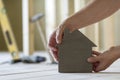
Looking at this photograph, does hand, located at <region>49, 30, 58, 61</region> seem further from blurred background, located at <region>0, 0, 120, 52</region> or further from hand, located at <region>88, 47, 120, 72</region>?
blurred background, located at <region>0, 0, 120, 52</region>

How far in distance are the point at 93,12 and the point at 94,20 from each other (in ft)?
0.11

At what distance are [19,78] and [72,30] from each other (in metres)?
0.26

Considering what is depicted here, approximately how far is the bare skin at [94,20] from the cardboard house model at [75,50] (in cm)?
2

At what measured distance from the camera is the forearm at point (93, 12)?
1055 mm

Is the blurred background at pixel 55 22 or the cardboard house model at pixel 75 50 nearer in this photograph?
the cardboard house model at pixel 75 50

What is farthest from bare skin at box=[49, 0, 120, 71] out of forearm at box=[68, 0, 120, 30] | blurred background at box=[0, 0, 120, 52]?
blurred background at box=[0, 0, 120, 52]

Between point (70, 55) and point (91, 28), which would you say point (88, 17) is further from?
point (91, 28)

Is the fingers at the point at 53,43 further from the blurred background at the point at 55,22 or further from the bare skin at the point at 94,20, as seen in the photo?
the blurred background at the point at 55,22

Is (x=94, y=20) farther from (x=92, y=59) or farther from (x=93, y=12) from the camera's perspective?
(x=92, y=59)

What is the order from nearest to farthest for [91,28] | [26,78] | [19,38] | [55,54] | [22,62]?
[26,78] < [55,54] < [91,28] < [22,62] < [19,38]

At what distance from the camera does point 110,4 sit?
3.45ft


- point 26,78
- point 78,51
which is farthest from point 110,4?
point 26,78


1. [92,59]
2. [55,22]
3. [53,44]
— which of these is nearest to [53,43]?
[53,44]

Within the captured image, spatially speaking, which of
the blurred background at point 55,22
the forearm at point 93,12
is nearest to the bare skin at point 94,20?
the forearm at point 93,12
